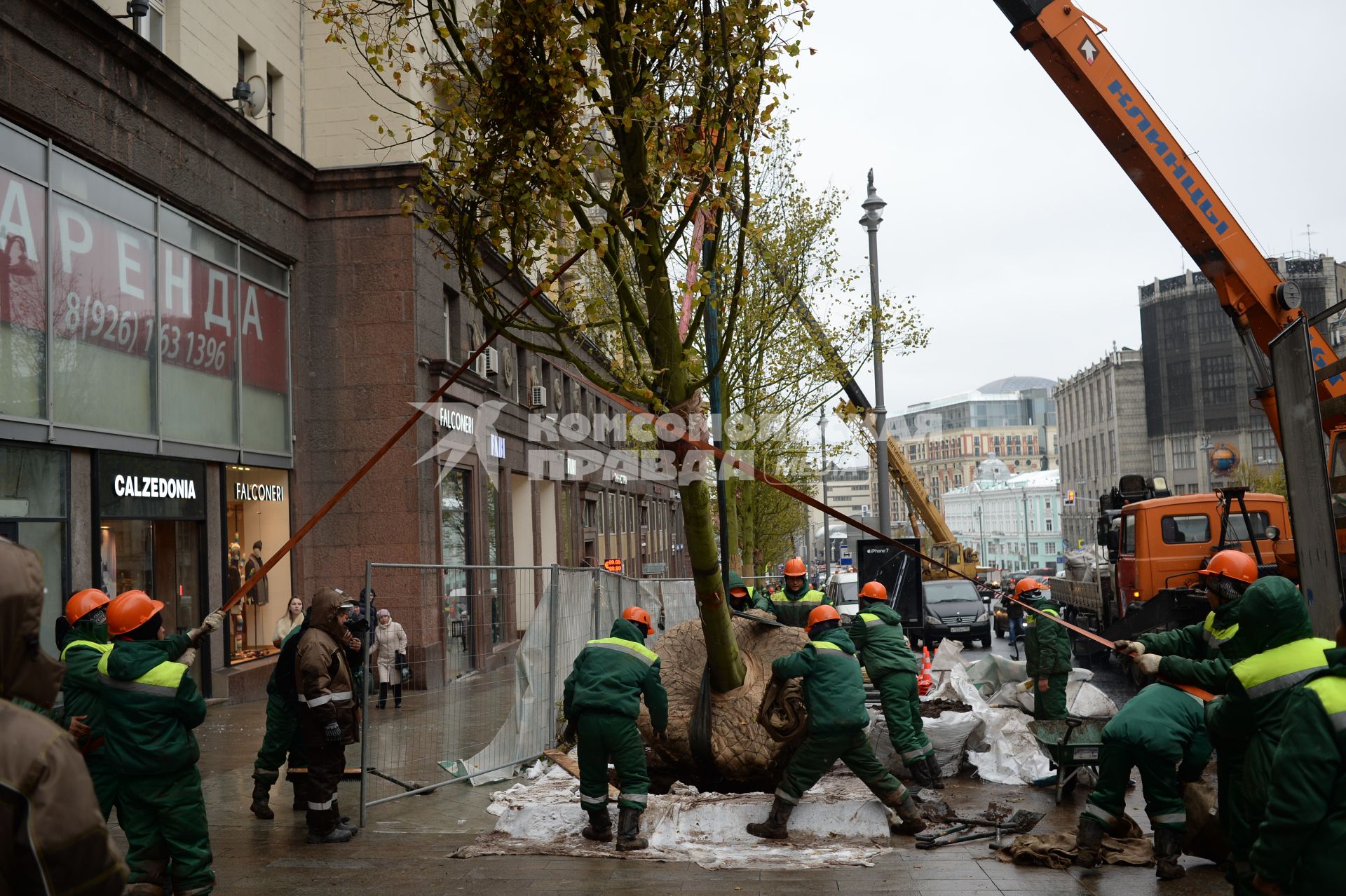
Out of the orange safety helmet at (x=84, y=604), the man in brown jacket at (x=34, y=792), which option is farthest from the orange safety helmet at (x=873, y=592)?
the man in brown jacket at (x=34, y=792)

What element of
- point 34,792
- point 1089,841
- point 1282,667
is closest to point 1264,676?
point 1282,667

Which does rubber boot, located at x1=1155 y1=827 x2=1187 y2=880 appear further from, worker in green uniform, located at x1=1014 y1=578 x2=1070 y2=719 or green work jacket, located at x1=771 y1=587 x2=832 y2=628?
green work jacket, located at x1=771 y1=587 x2=832 y2=628

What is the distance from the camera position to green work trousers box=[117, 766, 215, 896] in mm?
5797

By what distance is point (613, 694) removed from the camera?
7574 millimetres

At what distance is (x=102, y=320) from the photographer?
502 inches

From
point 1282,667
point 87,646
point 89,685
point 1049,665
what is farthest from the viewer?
point 1049,665

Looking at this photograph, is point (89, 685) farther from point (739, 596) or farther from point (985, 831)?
point (739, 596)

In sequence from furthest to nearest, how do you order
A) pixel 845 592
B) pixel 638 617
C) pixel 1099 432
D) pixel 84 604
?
1. pixel 1099 432
2. pixel 845 592
3. pixel 638 617
4. pixel 84 604

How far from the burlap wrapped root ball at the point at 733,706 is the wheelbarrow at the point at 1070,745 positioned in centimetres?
198

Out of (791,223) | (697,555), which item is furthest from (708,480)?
(791,223)

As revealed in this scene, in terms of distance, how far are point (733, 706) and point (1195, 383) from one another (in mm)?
83867

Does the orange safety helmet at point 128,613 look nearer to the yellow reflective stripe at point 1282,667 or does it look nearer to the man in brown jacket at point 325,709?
the man in brown jacket at point 325,709

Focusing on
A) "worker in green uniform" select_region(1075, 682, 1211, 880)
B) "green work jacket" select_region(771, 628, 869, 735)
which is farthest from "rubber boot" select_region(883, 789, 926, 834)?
"worker in green uniform" select_region(1075, 682, 1211, 880)

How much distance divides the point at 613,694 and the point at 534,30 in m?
4.72
